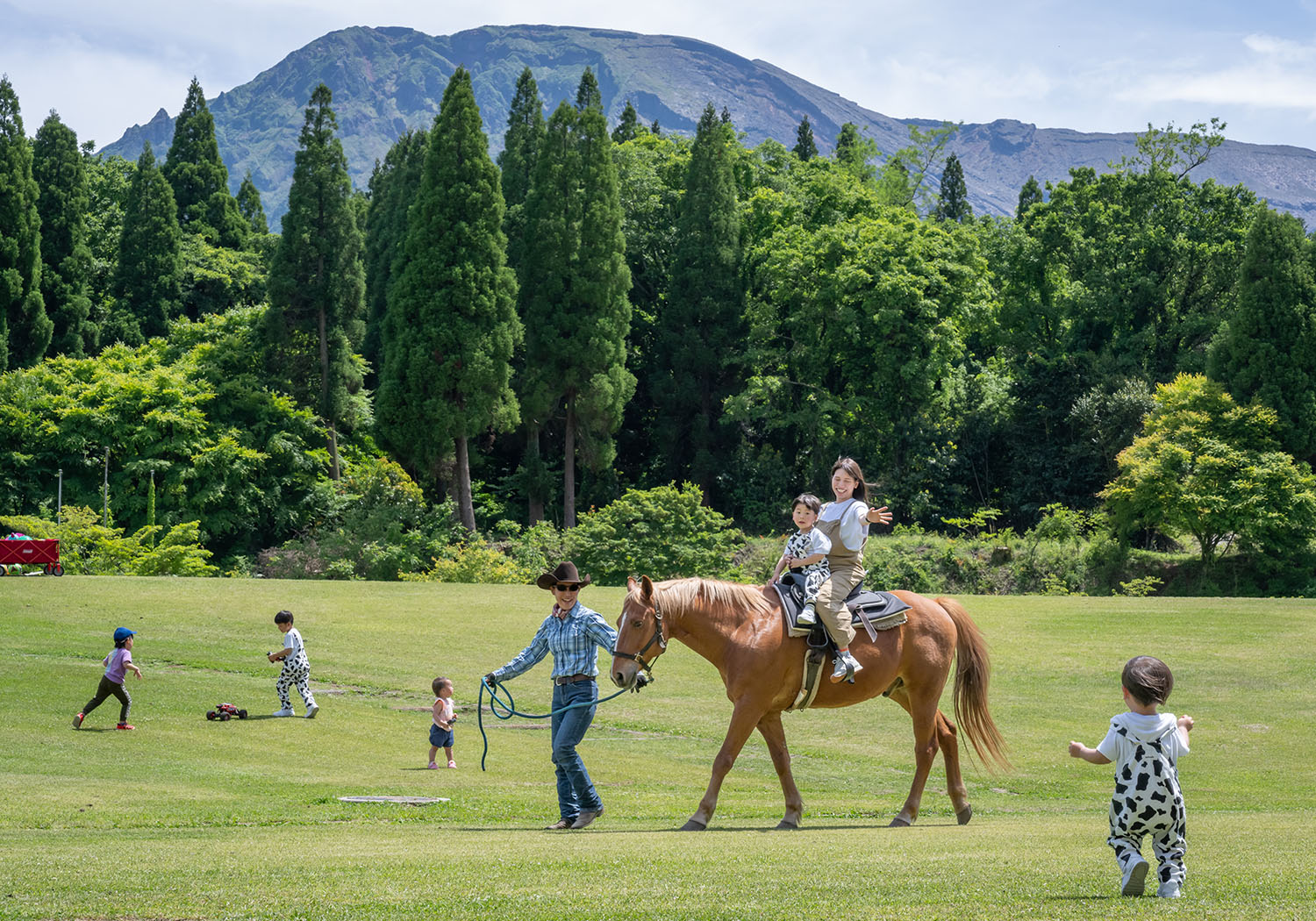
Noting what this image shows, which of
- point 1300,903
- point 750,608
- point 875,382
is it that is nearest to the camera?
point 1300,903

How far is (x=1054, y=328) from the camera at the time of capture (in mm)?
52062

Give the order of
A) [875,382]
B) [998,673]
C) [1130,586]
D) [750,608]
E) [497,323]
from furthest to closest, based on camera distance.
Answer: [875,382] < [497,323] < [1130,586] < [998,673] < [750,608]

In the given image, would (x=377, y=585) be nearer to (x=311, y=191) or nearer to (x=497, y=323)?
(x=497, y=323)

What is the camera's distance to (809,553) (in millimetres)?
10273

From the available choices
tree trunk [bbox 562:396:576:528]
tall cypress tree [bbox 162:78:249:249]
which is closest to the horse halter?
tree trunk [bbox 562:396:576:528]

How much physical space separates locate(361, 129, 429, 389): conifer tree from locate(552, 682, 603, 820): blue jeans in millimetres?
39773

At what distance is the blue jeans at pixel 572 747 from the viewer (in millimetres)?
9766

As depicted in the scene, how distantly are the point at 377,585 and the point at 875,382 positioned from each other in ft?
80.1

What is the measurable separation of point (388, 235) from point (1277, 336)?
34.0m

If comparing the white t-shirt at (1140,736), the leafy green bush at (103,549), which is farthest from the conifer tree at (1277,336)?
the white t-shirt at (1140,736)

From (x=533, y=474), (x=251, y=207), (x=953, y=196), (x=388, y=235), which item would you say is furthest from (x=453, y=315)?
(x=953, y=196)

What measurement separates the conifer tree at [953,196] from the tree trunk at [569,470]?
4274cm

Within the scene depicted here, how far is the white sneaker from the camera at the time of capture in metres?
6.18

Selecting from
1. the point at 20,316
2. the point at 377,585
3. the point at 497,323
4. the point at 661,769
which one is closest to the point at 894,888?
the point at 661,769
